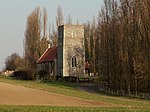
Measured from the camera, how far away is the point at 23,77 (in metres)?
83.9

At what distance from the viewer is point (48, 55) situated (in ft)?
302

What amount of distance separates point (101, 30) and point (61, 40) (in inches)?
1069

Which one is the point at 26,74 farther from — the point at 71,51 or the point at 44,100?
the point at 44,100

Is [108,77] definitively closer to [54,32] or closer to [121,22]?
[121,22]

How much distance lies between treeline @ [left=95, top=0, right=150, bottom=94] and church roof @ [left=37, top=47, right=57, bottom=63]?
36832 mm

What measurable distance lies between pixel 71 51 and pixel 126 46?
35865 mm

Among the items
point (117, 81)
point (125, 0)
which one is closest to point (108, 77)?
point (117, 81)

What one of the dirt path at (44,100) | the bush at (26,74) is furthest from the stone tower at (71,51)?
the dirt path at (44,100)

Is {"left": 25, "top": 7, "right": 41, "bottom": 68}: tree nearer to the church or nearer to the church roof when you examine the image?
the church roof

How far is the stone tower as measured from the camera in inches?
3201

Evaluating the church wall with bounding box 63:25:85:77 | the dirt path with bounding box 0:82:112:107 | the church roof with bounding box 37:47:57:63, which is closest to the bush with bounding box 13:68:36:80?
the church roof with bounding box 37:47:57:63

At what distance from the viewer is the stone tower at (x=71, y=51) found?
8131cm

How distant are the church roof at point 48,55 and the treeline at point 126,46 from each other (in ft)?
121

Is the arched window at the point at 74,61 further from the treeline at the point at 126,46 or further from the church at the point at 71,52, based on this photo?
the treeline at the point at 126,46
